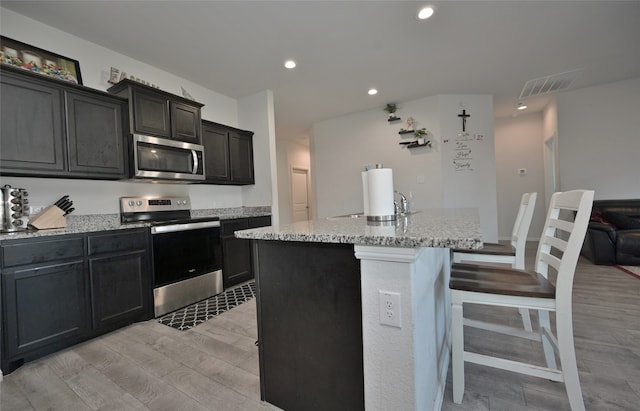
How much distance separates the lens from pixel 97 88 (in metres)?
2.62

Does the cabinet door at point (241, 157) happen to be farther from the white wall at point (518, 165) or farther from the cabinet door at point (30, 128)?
the white wall at point (518, 165)

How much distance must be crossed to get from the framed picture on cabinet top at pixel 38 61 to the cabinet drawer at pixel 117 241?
4.23 feet

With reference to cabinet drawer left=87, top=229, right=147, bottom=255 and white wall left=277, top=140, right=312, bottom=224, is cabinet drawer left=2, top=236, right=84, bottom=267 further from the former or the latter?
white wall left=277, top=140, right=312, bottom=224

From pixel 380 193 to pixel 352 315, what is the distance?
0.56 metres

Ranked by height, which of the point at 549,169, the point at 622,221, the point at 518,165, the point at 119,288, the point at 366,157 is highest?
the point at 366,157

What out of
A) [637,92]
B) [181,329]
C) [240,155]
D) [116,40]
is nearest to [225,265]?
[181,329]

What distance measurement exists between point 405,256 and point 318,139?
16.1 feet

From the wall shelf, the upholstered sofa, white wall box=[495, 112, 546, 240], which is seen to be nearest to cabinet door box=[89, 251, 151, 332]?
the wall shelf

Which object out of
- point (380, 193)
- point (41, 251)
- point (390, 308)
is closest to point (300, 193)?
point (41, 251)

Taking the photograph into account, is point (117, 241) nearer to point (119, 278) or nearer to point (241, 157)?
point (119, 278)

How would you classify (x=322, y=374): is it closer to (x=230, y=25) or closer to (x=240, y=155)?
(x=230, y=25)

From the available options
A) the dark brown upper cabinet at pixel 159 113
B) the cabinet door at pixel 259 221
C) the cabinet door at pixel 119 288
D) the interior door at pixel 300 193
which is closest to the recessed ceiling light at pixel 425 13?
the dark brown upper cabinet at pixel 159 113

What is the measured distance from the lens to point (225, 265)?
3.12m

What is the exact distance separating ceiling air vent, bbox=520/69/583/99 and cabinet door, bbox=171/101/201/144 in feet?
15.1
